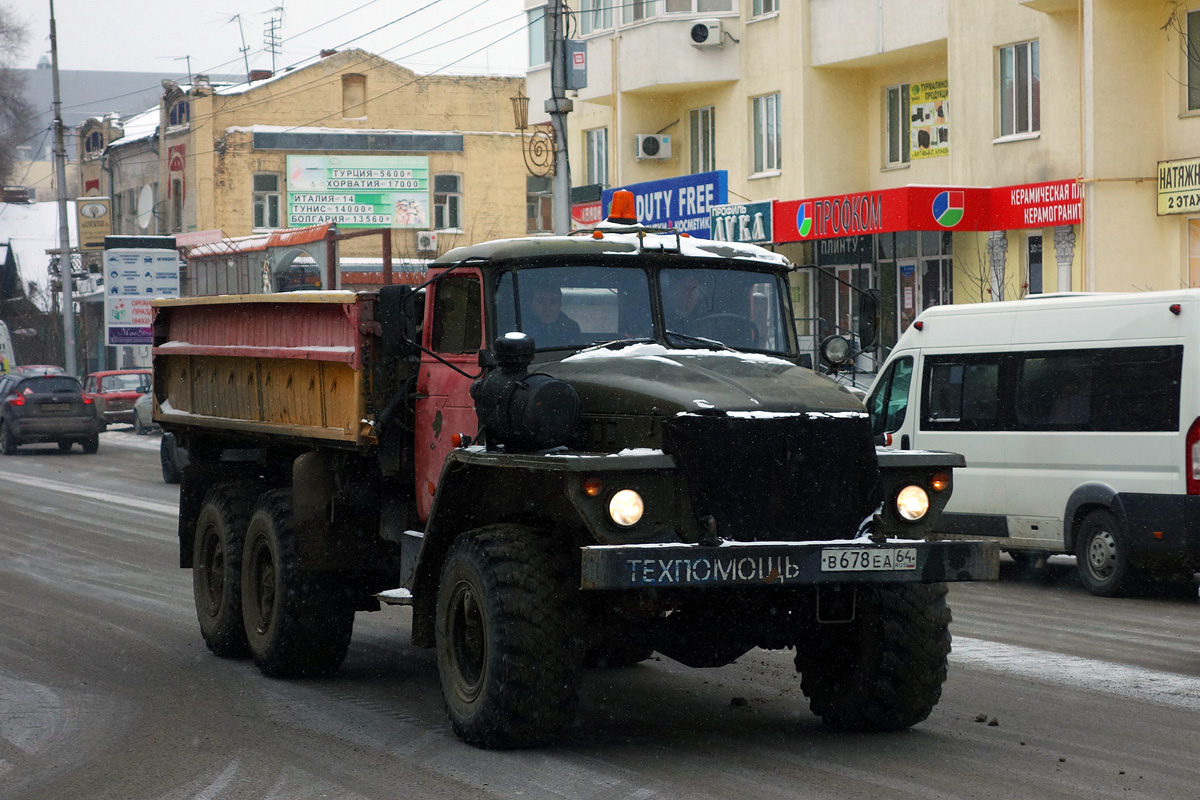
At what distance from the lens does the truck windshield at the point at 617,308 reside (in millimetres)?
8148

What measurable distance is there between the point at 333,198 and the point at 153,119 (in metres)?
12.6

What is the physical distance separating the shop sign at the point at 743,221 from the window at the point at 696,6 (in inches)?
183

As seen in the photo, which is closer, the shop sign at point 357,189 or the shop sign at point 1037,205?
the shop sign at point 1037,205

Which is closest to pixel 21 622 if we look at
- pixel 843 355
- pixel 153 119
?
pixel 843 355

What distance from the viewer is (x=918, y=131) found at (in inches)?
1260

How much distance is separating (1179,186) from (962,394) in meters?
12.4

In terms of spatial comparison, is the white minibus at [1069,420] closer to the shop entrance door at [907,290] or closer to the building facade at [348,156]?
the shop entrance door at [907,290]

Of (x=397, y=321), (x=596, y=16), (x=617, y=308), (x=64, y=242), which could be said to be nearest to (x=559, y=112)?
(x=596, y=16)

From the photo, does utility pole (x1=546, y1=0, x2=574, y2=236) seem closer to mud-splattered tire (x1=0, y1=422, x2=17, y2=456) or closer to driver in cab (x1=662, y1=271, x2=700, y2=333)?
mud-splattered tire (x1=0, y1=422, x2=17, y2=456)

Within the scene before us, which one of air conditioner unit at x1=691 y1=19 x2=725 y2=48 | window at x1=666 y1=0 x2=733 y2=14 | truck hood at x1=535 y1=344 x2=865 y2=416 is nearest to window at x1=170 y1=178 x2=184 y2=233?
window at x1=666 y1=0 x2=733 y2=14

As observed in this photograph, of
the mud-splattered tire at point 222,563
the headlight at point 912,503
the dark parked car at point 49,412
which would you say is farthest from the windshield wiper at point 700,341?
the dark parked car at point 49,412

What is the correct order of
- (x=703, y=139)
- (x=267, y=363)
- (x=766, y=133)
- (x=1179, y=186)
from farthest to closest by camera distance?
(x=703, y=139) < (x=766, y=133) < (x=1179, y=186) < (x=267, y=363)

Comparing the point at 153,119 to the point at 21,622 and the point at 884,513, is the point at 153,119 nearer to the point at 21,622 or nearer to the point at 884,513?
the point at 21,622

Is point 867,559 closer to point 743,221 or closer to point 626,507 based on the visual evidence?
point 626,507
